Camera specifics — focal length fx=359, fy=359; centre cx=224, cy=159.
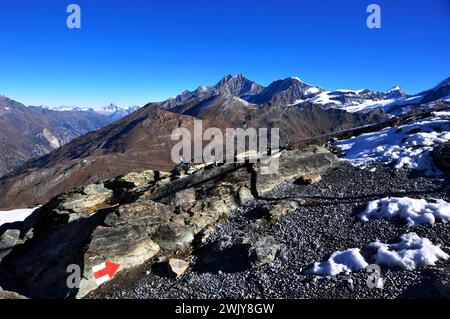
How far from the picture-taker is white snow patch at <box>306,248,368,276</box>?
16.2 meters

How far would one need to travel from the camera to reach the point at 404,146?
3144cm

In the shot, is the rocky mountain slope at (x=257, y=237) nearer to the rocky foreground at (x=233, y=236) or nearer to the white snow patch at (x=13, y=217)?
the rocky foreground at (x=233, y=236)

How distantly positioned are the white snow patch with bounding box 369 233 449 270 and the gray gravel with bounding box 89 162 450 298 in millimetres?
396

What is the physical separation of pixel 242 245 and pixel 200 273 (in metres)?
2.70

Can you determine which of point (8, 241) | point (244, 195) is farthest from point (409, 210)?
point (8, 241)

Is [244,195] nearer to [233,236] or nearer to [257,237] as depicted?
[233,236]

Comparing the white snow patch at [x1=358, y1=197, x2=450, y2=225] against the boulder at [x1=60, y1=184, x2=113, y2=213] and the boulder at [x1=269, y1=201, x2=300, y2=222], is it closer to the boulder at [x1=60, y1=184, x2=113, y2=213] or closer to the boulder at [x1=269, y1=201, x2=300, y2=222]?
the boulder at [x1=269, y1=201, x2=300, y2=222]

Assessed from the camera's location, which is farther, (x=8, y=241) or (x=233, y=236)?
(x=8, y=241)

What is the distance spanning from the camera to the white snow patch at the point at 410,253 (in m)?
15.6

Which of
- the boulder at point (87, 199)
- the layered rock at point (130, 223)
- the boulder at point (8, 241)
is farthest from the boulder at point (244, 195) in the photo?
the boulder at point (8, 241)

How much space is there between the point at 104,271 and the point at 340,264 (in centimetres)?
1198

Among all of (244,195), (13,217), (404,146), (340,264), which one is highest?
(404,146)

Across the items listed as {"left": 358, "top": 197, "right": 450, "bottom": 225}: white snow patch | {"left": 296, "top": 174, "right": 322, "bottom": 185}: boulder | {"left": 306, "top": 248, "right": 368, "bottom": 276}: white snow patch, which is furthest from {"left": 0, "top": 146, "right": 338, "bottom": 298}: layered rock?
{"left": 358, "top": 197, "right": 450, "bottom": 225}: white snow patch
